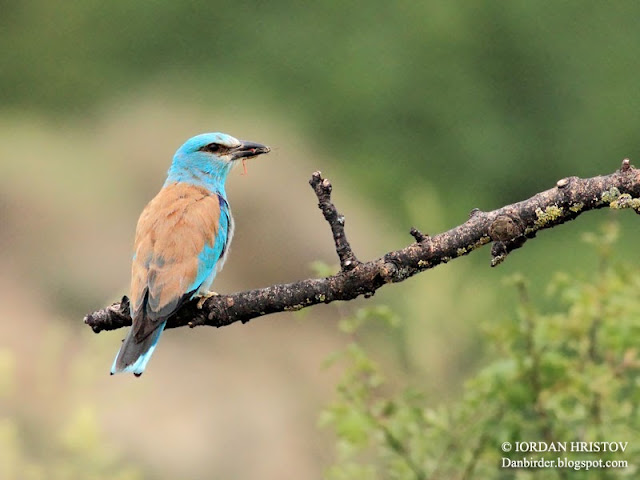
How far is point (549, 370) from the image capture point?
332 centimetres

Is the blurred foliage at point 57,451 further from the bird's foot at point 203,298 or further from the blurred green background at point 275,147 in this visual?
the blurred green background at point 275,147

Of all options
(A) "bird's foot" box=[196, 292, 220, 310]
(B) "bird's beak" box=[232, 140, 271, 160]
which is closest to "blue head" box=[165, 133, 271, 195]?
(B) "bird's beak" box=[232, 140, 271, 160]

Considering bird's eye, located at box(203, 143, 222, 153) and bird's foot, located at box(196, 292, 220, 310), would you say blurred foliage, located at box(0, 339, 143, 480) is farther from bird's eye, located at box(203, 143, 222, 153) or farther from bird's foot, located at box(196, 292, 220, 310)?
bird's eye, located at box(203, 143, 222, 153)

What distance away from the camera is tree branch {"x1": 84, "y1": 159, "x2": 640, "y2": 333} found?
268cm

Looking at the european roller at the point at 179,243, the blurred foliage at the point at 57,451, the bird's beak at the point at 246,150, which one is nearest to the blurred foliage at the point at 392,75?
the bird's beak at the point at 246,150

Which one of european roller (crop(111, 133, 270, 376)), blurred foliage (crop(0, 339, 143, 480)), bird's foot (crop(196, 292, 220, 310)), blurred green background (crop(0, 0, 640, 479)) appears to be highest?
blurred green background (crop(0, 0, 640, 479))

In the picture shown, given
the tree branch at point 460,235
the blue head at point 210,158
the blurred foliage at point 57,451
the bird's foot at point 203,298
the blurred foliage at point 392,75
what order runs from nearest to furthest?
the tree branch at point 460,235
the bird's foot at point 203,298
the blurred foliage at point 57,451
the blue head at point 210,158
the blurred foliage at point 392,75

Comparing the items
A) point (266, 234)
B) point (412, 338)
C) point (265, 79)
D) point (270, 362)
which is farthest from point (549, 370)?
point (265, 79)

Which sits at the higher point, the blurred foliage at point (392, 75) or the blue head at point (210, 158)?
the blurred foliage at point (392, 75)

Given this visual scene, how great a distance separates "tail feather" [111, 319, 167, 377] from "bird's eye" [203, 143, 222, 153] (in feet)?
3.53

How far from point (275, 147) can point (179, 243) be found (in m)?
3.88

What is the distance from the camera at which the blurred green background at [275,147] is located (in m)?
6.29

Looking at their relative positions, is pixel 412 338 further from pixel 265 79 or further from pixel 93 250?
pixel 265 79

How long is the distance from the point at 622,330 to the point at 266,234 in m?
4.32
